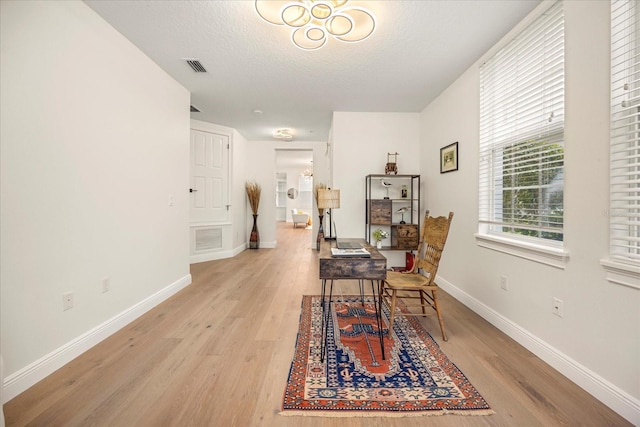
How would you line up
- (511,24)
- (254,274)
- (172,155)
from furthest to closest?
(254,274) → (172,155) → (511,24)

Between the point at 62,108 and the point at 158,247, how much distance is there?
5.07ft

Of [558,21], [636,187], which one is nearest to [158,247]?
[636,187]

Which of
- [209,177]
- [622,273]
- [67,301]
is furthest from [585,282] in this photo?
[209,177]

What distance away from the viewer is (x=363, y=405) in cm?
141

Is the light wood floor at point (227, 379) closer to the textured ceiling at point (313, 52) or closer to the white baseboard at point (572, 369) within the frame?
the white baseboard at point (572, 369)

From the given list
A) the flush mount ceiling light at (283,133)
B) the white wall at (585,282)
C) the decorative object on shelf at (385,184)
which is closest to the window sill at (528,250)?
the white wall at (585,282)

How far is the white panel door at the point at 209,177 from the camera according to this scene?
185 inches

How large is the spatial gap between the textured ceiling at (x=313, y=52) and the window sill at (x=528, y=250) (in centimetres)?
177

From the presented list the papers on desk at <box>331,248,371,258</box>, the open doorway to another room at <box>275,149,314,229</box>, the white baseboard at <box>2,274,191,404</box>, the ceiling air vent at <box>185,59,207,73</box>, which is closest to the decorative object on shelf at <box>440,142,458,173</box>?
the papers on desk at <box>331,248,371,258</box>

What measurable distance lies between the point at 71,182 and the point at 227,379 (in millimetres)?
1717

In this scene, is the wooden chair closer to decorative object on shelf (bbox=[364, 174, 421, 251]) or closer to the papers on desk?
the papers on desk

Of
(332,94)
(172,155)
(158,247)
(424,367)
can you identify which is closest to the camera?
(424,367)

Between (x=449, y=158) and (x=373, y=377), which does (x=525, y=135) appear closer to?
(x=449, y=158)

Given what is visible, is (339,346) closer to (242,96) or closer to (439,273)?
(439,273)
